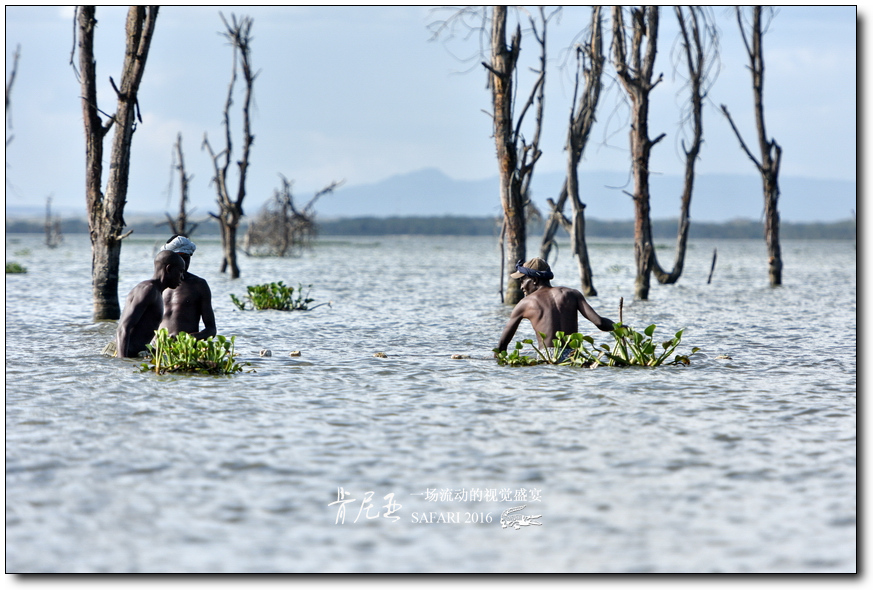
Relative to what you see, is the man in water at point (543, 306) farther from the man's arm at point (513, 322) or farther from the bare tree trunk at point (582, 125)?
the bare tree trunk at point (582, 125)

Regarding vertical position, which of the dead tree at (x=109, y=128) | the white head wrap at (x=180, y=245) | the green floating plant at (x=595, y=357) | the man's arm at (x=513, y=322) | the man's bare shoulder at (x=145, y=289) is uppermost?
the dead tree at (x=109, y=128)

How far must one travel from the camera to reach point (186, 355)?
10234mm

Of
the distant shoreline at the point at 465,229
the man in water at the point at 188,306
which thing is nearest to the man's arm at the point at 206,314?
the man in water at the point at 188,306

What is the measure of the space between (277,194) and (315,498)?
40.2 metres

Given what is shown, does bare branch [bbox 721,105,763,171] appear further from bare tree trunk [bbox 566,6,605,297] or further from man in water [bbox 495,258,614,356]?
man in water [bbox 495,258,614,356]

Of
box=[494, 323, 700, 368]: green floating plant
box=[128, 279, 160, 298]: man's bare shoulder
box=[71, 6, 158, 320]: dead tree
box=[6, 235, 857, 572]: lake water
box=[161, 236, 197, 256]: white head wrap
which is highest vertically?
box=[71, 6, 158, 320]: dead tree

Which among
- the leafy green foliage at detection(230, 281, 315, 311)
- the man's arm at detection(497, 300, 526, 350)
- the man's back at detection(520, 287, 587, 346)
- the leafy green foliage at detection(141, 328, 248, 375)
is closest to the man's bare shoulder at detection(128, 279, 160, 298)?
the leafy green foliage at detection(141, 328, 248, 375)

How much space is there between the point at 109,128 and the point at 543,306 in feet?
25.8

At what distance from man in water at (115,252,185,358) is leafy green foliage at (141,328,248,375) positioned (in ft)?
1.11

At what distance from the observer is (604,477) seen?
20.5 feet

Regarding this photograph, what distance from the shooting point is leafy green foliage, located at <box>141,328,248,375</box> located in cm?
1015

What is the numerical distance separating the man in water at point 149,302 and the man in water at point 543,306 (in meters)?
3.72

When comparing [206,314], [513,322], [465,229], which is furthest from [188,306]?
[465,229]

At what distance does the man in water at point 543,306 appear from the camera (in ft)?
35.9
